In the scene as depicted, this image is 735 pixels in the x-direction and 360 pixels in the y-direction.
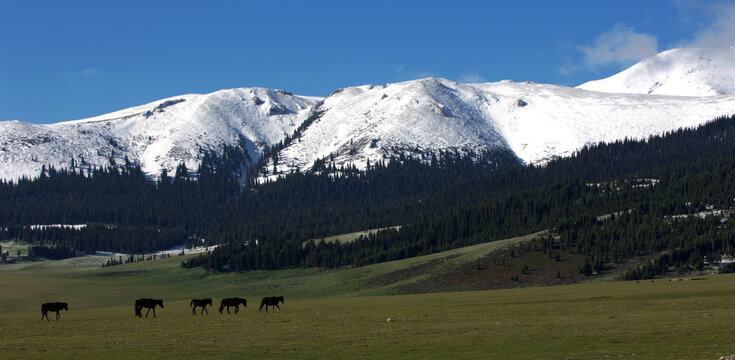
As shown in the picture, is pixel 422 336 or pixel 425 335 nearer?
pixel 422 336

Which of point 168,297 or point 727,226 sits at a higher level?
point 727,226

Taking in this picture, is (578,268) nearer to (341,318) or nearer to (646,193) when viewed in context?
(646,193)

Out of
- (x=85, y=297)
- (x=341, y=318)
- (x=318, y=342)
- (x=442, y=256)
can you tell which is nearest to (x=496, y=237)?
(x=442, y=256)

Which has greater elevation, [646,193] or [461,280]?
[646,193]

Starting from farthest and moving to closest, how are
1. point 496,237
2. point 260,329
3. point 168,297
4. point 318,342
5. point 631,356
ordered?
point 496,237 < point 168,297 < point 260,329 < point 318,342 < point 631,356

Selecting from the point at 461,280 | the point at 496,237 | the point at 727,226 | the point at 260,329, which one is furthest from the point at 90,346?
the point at 496,237

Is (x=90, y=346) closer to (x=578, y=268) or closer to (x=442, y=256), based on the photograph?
(x=578, y=268)

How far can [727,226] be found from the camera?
14375 cm

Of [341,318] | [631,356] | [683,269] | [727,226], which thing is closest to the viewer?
[631,356]

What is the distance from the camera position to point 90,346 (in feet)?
131

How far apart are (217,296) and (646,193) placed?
127 m

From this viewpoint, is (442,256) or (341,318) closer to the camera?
(341,318)

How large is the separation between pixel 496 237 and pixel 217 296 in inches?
3374

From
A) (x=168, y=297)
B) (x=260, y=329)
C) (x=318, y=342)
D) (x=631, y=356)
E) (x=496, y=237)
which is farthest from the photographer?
(x=496, y=237)
